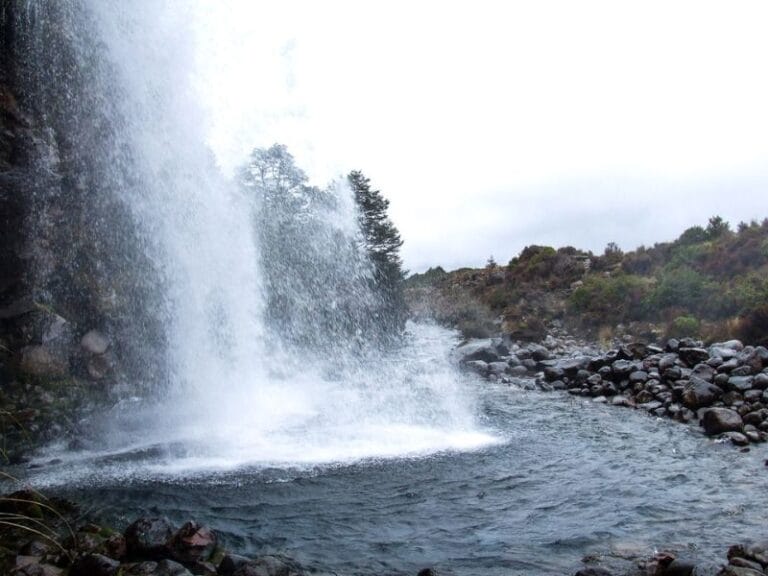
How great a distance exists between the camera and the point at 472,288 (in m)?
44.8

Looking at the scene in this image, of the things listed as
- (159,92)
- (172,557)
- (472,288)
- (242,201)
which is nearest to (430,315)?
(472,288)

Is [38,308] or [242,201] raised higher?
[242,201]

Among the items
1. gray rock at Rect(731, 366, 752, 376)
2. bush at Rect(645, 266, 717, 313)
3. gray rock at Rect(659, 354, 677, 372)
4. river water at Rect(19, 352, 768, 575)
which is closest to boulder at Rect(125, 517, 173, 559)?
river water at Rect(19, 352, 768, 575)

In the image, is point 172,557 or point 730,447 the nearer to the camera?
point 172,557

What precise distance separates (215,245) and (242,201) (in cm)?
196

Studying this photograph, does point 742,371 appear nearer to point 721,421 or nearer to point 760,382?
point 760,382

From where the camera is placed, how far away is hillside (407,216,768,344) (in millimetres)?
22094

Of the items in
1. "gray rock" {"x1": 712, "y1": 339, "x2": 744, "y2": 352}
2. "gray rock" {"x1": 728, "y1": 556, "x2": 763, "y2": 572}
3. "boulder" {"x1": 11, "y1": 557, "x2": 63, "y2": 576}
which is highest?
"gray rock" {"x1": 712, "y1": 339, "x2": 744, "y2": 352}

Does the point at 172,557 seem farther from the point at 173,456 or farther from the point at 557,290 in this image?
the point at 557,290

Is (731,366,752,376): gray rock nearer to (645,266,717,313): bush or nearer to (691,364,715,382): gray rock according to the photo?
(691,364,715,382): gray rock

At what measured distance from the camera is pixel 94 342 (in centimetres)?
1499

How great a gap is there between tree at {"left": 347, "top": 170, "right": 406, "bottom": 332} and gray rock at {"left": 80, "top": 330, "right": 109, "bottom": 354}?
57.6 feet

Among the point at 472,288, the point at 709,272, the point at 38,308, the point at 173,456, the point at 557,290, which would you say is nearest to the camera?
the point at 173,456

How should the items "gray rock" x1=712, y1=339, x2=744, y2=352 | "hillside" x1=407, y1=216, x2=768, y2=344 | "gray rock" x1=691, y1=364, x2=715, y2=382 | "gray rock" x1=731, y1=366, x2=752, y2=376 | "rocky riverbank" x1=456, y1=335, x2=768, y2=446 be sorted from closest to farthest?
"rocky riverbank" x1=456, y1=335, x2=768, y2=446
"gray rock" x1=731, y1=366, x2=752, y2=376
"gray rock" x1=691, y1=364, x2=715, y2=382
"gray rock" x1=712, y1=339, x2=744, y2=352
"hillside" x1=407, y1=216, x2=768, y2=344
